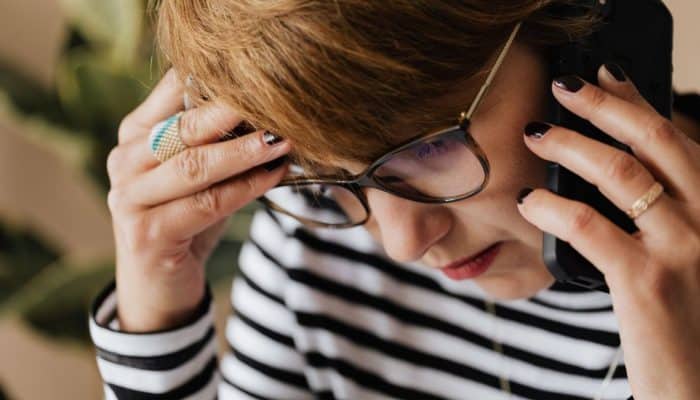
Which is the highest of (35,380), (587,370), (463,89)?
(463,89)

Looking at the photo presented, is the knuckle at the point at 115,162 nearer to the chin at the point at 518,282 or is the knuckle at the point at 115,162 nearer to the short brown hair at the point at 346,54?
the short brown hair at the point at 346,54

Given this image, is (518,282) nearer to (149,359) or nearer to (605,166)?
(605,166)

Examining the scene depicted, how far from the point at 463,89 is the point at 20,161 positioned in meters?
1.67

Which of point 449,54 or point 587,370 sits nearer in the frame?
point 449,54

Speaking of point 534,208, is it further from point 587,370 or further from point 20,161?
point 20,161

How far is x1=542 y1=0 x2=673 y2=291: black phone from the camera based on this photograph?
0.71 m

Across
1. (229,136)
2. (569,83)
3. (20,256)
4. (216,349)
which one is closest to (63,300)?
(20,256)

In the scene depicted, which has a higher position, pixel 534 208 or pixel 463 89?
pixel 463 89

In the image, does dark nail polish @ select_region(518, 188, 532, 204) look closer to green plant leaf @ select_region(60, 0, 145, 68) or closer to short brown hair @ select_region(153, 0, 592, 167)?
short brown hair @ select_region(153, 0, 592, 167)

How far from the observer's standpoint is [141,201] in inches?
35.6

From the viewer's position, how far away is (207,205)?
2.82ft

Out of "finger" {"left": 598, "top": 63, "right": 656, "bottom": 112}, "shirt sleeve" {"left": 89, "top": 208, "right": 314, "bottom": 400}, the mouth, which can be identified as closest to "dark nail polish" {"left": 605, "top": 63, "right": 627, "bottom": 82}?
"finger" {"left": 598, "top": 63, "right": 656, "bottom": 112}

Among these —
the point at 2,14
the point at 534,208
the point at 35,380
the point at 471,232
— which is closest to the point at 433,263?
the point at 471,232

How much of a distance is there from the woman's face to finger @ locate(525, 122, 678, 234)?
0.09ft
